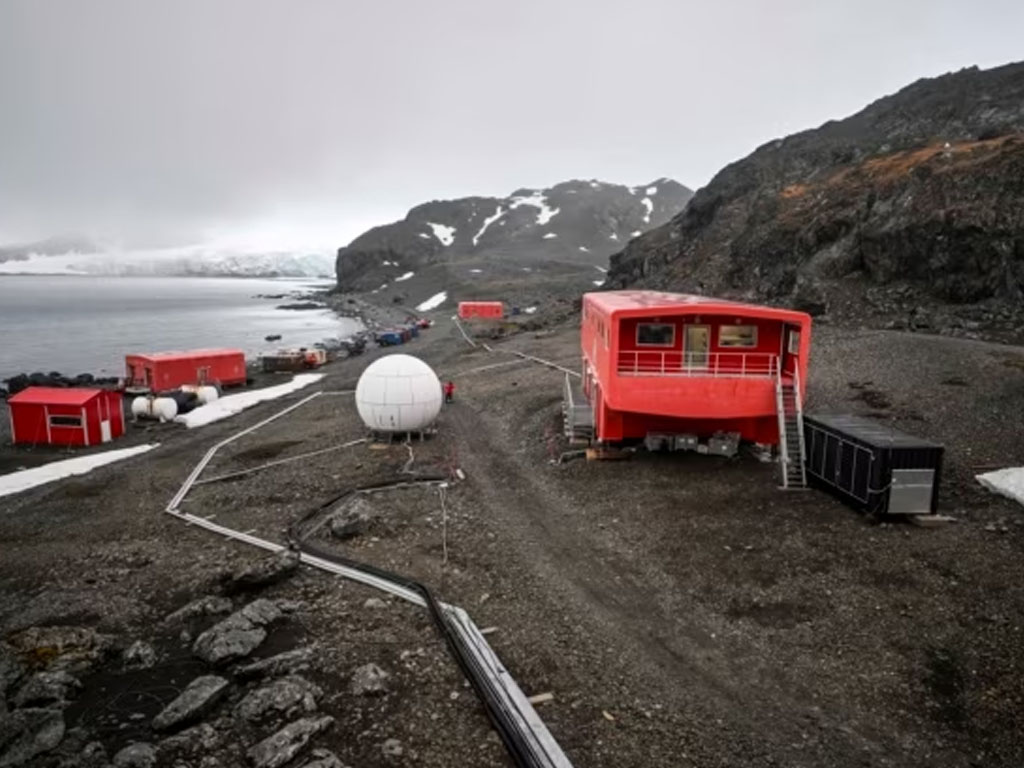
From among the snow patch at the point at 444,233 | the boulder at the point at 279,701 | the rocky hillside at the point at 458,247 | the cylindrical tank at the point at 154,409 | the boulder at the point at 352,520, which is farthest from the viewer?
A: the snow patch at the point at 444,233

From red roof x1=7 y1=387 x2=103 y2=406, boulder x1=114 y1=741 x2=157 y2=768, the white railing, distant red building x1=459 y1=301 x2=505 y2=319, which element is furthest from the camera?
distant red building x1=459 y1=301 x2=505 y2=319

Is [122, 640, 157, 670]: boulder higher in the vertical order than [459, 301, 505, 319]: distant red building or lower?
lower

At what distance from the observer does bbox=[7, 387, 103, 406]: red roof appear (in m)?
28.0

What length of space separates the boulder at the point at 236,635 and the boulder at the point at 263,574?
3.96 feet

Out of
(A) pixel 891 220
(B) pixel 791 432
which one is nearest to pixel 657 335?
(B) pixel 791 432

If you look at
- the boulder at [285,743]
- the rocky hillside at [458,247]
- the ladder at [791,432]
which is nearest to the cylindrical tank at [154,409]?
the boulder at [285,743]

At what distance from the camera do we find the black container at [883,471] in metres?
15.3

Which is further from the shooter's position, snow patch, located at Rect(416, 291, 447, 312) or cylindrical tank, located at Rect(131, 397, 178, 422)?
snow patch, located at Rect(416, 291, 447, 312)

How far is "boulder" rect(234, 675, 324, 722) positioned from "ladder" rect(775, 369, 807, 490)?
13.5 meters

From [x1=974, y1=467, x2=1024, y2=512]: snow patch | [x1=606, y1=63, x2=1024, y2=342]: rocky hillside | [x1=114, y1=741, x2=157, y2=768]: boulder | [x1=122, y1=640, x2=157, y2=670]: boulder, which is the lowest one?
[x1=122, y1=640, x2=157, y2=670]: boulder

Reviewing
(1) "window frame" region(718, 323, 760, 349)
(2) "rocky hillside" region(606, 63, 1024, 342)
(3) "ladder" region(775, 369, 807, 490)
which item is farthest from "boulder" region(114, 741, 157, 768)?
(2) "rocky hillside" region(606, 63, 1024, 342)

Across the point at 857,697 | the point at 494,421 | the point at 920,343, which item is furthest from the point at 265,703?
the point at 920,343

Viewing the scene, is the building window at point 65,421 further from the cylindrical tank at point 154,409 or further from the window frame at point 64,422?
the cylindrical tank at point 154,409

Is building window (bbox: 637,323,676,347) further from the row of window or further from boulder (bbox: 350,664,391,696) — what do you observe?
boulder (bbox: 350,664,391,696)
